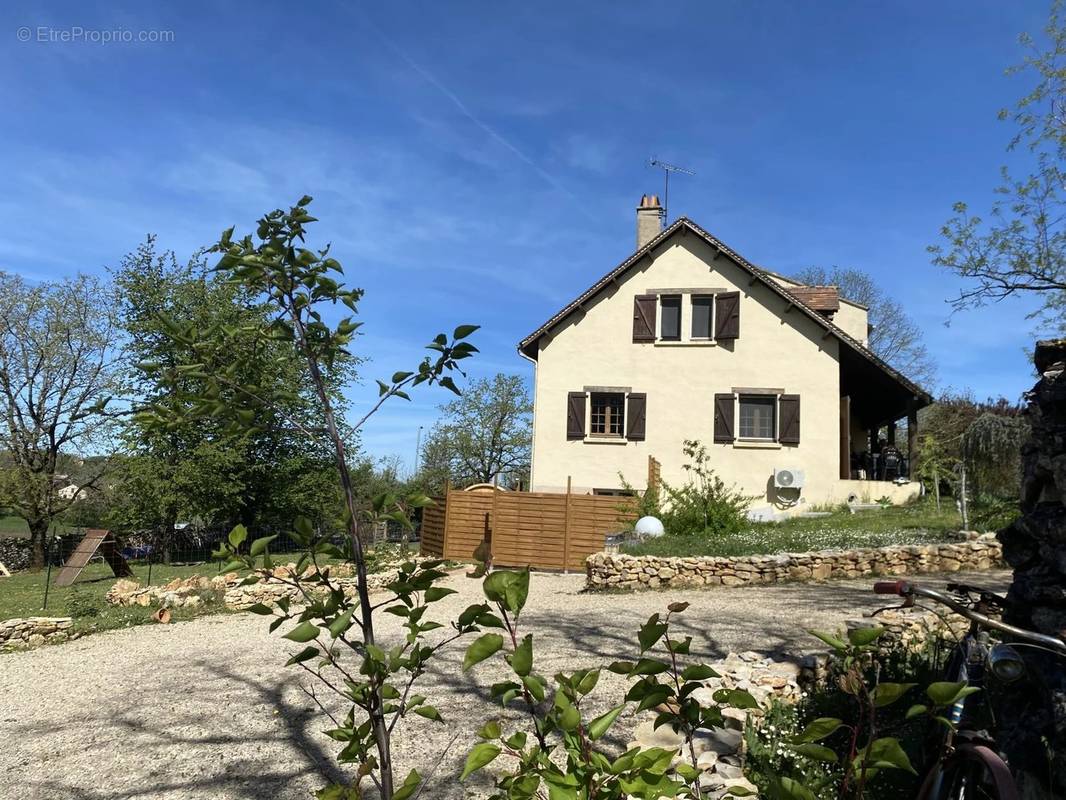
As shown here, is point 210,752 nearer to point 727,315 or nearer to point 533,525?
point 533,525

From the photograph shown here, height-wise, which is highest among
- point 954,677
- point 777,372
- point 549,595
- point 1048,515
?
point 777,372

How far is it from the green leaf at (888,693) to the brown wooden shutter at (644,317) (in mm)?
18749

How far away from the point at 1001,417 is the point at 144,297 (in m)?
29.2

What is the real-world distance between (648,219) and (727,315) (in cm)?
514

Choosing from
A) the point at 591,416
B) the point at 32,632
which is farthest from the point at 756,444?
the point at 32,632

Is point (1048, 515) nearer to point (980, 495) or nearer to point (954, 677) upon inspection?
point (954, 677)

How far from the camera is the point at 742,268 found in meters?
19.2

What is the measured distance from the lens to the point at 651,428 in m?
19.3

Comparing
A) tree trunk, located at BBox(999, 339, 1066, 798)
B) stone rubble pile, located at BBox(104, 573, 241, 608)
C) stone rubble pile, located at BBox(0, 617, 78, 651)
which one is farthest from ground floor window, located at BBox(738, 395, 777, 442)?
tree trunk, located at BBox(999, 339, 1066, 798)

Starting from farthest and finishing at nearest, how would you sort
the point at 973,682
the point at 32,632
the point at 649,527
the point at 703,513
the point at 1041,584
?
the point at 703,513 → the point at 649,527 → the point at 32,632 → the point at 1041,584 → the point at 973,682

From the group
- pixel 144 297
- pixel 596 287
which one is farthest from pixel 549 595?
pixel 144 297

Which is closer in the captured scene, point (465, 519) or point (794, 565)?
point (794, 565)

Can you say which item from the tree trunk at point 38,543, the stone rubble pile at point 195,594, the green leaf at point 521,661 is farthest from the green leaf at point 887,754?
the tree trunk at point 38,543

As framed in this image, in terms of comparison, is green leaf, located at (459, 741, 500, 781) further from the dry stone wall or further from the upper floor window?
the upper floor window
